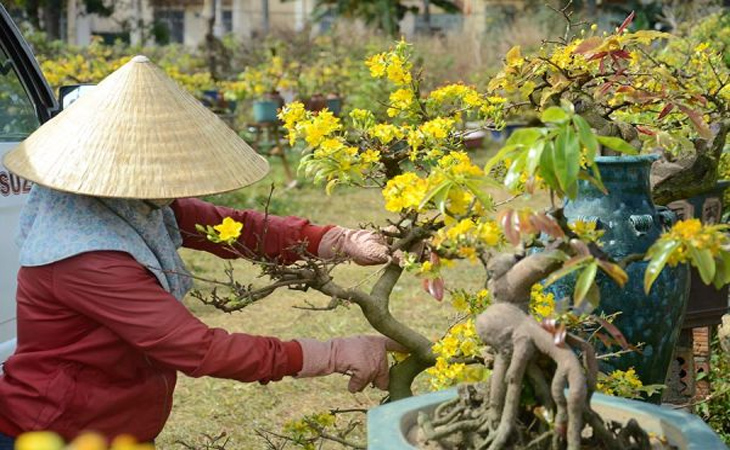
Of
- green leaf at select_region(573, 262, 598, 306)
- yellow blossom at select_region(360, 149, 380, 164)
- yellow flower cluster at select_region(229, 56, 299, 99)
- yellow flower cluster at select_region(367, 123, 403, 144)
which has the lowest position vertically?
yellow flower cluster at select_region(229, 56, 299, 99)

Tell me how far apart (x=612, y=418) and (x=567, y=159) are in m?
0.58

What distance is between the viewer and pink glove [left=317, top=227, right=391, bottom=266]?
113 inches

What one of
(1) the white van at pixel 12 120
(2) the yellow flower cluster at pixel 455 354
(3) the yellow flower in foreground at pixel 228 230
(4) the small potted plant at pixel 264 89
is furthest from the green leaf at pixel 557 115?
(4) the small potted plant at pixel 264 89

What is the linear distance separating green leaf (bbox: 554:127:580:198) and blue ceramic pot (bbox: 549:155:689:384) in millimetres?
1264

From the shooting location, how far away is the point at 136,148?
2.56 meters

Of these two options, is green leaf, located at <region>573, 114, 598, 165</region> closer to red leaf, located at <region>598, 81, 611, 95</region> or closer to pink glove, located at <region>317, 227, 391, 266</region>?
pink glove, located at <region>317, 227, 391, 266</region>

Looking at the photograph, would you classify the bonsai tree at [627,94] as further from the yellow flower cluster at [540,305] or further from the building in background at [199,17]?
the building in background at [199,17]

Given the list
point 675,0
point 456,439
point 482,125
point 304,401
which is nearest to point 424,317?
point 304,401

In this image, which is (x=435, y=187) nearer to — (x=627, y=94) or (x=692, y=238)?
(x=692, y=238)

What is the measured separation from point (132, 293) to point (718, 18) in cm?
970

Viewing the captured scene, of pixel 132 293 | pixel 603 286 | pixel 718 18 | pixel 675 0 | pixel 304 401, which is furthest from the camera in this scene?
pixel 675 0

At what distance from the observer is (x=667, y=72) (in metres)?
3.20

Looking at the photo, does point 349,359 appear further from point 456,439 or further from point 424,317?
point 424,317

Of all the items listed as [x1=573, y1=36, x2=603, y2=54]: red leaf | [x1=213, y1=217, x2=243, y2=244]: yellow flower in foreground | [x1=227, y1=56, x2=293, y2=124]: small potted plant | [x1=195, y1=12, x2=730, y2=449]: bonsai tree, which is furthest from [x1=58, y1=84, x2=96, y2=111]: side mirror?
[x1=227, y1=56, x2=293, y2=124]: small potted plant
